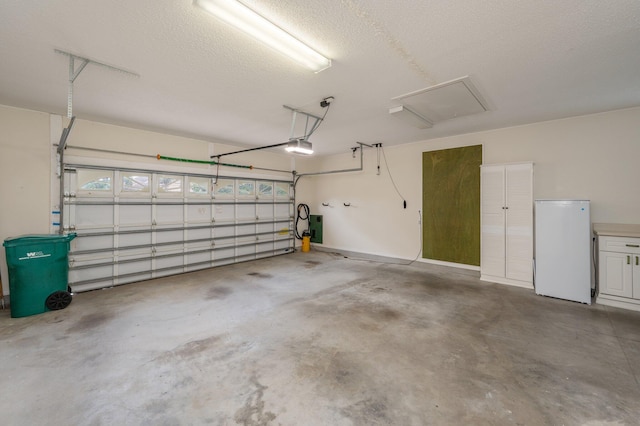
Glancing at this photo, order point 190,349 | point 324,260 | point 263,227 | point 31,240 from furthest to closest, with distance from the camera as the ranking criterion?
point 263,227, point 324,260, point 31,240, point 190,349

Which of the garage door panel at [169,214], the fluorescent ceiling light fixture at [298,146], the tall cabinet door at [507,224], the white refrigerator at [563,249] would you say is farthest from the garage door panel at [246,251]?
the white refrigerator at [563,249]

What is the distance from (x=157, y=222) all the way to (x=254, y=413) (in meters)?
4.54

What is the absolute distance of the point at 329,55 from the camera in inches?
93.8

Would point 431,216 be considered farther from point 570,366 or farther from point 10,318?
→ point 10,318

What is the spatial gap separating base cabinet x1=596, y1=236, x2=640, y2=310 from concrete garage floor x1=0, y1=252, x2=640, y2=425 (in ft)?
0.70

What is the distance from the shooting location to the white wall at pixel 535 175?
3840 mm

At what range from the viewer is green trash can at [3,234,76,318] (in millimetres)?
3240

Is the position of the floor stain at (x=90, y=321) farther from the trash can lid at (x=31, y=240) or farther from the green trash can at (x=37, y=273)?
the trash can lid at (x=31, y=240)

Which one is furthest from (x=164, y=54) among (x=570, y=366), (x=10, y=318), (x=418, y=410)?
(x=570, y=366)

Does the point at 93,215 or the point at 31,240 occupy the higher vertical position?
the point at 93,215

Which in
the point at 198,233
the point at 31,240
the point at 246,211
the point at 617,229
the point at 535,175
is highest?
the point at 535,175

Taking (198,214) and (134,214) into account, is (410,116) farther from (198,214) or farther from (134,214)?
(134,214)

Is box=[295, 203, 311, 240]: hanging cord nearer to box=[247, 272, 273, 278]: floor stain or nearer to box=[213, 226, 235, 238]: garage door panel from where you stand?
box=[213, 226, 235, 238]: garage door panel

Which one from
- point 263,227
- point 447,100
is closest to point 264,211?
point 263,227
